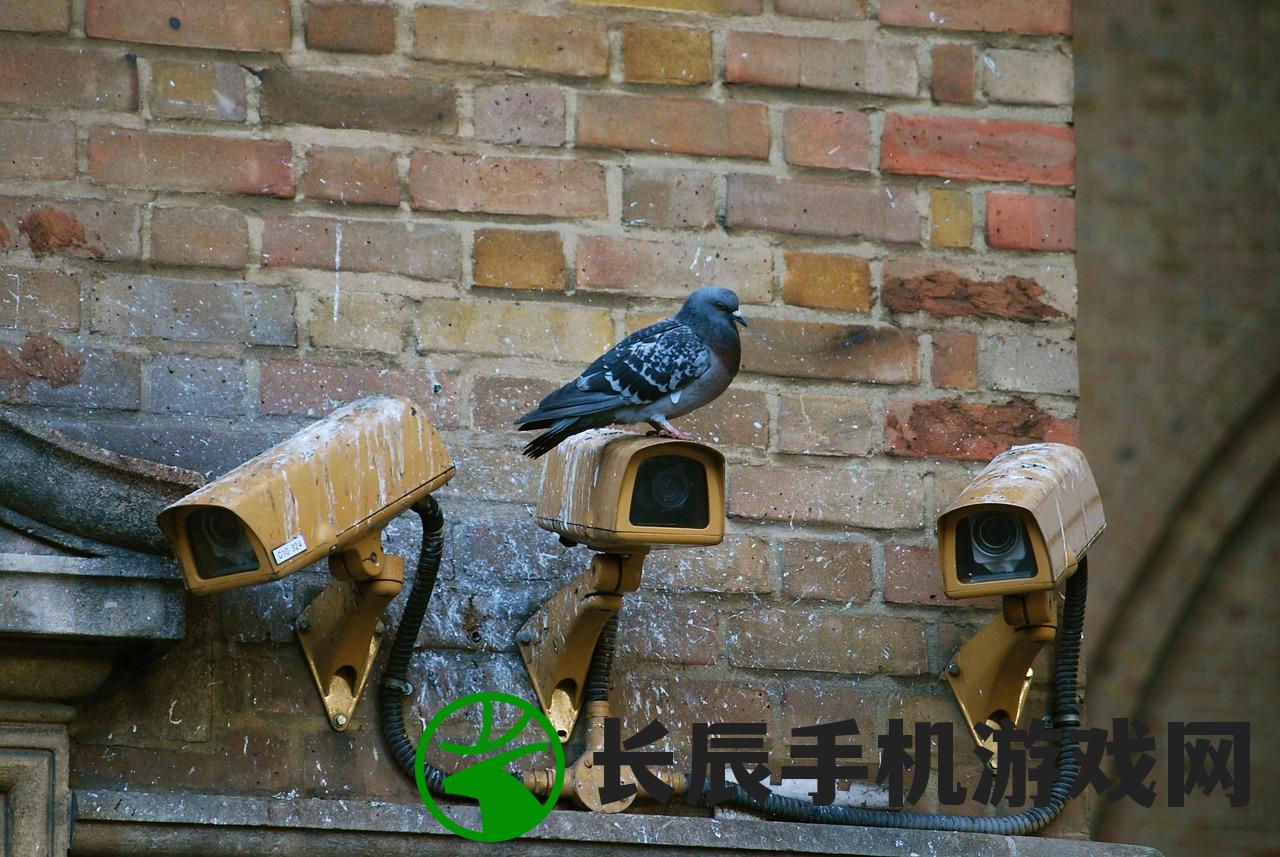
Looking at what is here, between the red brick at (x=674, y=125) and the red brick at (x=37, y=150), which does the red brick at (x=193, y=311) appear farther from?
the red brick at (x=674, y=125)

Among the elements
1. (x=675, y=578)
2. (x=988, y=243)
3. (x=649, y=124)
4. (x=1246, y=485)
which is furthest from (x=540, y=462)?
(x=1246, y=485)

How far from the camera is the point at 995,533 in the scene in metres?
2.39

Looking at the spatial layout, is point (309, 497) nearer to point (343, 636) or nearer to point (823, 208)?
point (343, 636)

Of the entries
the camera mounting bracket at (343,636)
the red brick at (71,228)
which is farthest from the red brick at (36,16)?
the camera mounting bracket at (343,636)

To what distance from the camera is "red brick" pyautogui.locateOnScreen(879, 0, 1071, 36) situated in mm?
2789

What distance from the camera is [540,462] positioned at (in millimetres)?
2619

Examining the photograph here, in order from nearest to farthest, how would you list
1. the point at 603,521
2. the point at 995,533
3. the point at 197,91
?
the point at 603,521 → the point at 995,533 → the point at 197,91

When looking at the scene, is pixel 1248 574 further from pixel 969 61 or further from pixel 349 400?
pixel 349 400

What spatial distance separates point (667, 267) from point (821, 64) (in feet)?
1.17

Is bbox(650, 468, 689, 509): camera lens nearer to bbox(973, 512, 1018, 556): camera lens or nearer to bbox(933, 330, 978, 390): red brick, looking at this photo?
bbox(973, 512, 1018, 556): camera lens

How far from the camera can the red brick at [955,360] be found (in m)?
2.72

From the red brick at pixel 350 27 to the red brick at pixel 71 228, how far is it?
0.34 meters

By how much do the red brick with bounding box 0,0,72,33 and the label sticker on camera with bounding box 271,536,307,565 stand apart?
2.79ft

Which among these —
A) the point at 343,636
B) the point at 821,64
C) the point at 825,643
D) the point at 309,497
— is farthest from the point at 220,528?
the point at 821,64
